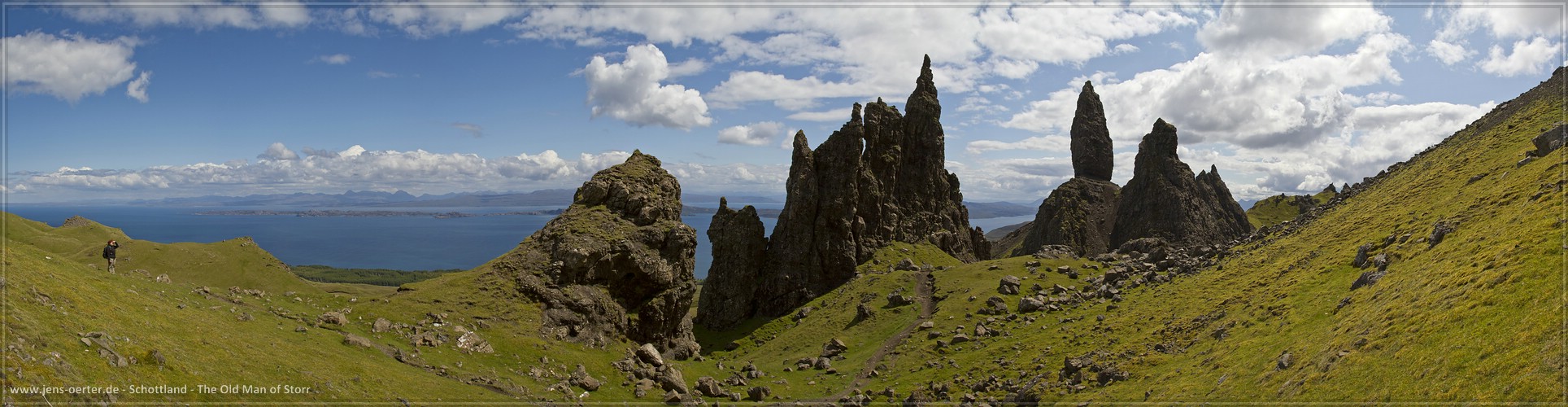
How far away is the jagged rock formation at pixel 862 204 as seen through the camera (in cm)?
14050

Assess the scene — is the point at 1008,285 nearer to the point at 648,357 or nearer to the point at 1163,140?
the point at 648,357

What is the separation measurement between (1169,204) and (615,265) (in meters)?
162

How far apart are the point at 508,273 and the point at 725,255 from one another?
79101 mm

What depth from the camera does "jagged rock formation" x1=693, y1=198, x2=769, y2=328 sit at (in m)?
138

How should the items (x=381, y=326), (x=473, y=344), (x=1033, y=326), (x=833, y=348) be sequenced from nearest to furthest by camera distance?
(x=381, y=326), (x=473, y=344), (x=1033, y=326), (x=833, y=348)

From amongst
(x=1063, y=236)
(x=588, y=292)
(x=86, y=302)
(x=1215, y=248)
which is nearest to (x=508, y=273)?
(x=588, y=292)

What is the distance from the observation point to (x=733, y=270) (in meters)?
142

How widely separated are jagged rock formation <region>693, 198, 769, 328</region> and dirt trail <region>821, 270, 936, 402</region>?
120 ft

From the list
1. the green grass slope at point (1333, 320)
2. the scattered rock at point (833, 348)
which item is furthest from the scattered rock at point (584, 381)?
the scattered rock at point (833, 348)

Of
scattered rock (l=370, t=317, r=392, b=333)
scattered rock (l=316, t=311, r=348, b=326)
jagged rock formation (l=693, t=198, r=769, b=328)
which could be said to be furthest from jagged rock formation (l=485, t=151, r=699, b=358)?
jagged rock formation (l=693, t=198, r=769, b=328)

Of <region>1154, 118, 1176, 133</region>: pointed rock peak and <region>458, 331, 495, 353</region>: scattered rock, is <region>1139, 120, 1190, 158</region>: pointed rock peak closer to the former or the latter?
<region>1154, 118, 1176, 133</region>: pointed rock peak

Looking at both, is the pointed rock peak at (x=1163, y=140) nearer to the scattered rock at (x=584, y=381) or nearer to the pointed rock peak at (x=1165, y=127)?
the pointed rock peak at (x=1165, y=127)

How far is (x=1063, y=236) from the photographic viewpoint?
189125mm

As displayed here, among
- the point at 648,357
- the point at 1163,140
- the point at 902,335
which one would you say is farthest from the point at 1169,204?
the point at 648,357
